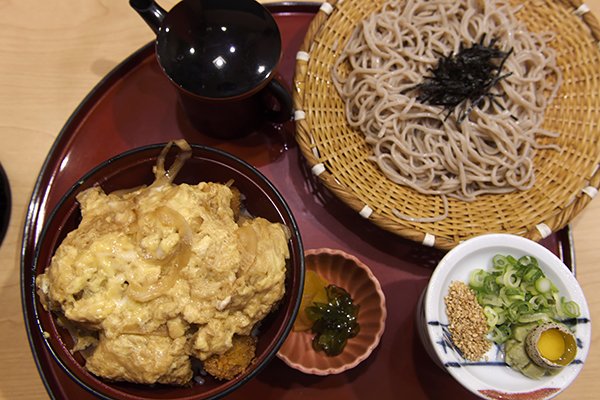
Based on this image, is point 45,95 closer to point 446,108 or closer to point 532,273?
point 446,108

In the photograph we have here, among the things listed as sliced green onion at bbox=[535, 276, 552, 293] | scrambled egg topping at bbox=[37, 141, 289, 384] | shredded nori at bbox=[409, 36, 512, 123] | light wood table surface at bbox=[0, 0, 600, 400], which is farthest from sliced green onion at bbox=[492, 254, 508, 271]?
scrambled egg topping at bbox=[37, 141, 289, 384]

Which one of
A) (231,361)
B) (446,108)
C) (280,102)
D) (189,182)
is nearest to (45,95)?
(189,182)

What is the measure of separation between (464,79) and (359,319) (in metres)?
1.13

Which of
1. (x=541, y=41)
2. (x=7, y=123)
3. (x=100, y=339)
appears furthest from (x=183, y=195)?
(x=541, y=41)

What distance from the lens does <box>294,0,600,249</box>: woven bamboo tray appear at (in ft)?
6.07

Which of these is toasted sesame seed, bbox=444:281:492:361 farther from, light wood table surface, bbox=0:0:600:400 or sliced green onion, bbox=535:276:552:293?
light wood table surface, bbox=0:0:600:400

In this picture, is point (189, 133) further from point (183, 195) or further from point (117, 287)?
point (117, 287)

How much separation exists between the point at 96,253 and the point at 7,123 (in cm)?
Result: 117

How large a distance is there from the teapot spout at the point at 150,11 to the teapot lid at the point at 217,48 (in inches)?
2.0

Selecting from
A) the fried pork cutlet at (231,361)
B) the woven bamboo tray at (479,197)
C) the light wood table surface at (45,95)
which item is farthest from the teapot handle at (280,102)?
the fried pork cutlet at (231,361)

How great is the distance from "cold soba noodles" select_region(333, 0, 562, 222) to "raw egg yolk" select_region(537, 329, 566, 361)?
24.6 inches

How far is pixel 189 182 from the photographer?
1656 mm

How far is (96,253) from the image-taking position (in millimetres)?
1280

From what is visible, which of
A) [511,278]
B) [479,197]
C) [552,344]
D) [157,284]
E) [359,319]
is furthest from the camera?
[479,197]
